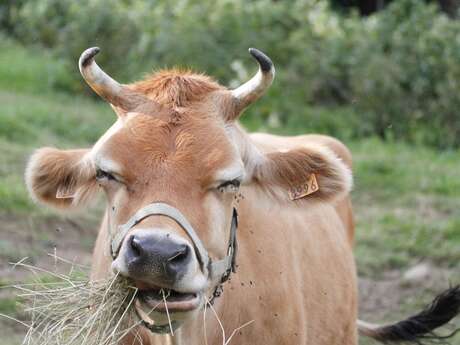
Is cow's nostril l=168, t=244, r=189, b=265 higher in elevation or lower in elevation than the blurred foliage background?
higher

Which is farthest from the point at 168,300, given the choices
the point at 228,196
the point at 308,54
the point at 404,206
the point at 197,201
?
the point at 308,54

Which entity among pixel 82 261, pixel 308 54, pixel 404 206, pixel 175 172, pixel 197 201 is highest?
pixel 175 172

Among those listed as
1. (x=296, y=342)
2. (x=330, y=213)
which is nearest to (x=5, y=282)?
(x=330, y=213)

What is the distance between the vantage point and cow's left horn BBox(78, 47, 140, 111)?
452 centimetres

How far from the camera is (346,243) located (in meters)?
6.73

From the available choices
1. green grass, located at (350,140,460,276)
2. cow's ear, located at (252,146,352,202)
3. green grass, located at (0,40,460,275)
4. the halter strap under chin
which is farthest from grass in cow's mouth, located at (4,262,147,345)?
green grass, located at (350,140,460,276)

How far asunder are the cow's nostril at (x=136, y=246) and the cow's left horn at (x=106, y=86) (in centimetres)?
78

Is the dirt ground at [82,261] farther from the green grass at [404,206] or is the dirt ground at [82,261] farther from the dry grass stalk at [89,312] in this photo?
the dry grass stalk at [89,312]

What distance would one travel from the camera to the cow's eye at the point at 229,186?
436 centimetres

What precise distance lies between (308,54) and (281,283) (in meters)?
9.30

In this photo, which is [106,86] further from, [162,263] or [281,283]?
[281,283]

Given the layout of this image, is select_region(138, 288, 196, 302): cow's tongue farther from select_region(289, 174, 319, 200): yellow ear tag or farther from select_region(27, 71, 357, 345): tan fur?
select_region(289, 174, 319, 200): yellow ear tag

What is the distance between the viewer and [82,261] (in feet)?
26.8

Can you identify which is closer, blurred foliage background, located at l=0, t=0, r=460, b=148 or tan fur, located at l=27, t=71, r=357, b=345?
tan fur, located at l=27, t=71, r=357, b=345
